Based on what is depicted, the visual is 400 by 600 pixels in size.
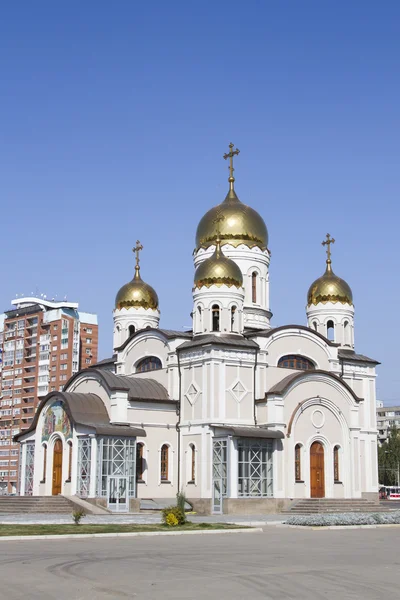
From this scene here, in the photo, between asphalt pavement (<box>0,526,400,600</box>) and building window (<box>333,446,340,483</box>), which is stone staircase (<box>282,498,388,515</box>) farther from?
→ asphalt pavement (<box>0,526,400,600</box>)

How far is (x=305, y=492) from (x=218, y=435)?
4639 millimetres

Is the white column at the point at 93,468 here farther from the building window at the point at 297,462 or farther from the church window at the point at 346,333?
the church window at the point at 346,333

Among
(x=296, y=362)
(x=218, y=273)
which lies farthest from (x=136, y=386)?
(x=296, y=362)

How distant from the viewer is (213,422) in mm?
32625

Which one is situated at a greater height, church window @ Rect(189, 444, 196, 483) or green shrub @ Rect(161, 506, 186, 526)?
church window @ Rect(189, 444, 196, 483)

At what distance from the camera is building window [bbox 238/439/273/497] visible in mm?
31547

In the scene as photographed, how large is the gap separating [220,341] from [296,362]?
485 centimetres

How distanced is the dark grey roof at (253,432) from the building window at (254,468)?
0.42 m

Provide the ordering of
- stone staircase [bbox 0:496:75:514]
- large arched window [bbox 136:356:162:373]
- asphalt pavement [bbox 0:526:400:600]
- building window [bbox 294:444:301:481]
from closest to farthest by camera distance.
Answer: asphalt pavement [bbox 0:526:400:600] < stone staircase [bbox 0:496:75:514] < building window [bbox 294:444:301:481] < large arched window [bbox 136:356:162:373]

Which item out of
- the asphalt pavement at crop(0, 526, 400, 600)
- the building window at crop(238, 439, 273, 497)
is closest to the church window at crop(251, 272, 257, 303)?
the building window at crop(238, 439, 273, 497)

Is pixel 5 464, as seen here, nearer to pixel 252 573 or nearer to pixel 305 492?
pixel 305 492

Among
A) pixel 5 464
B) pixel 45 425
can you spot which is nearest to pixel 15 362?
pixel 5 464

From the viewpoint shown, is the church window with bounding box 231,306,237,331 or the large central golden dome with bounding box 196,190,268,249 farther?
the large central golden dome with bounding box 196,190,268,249

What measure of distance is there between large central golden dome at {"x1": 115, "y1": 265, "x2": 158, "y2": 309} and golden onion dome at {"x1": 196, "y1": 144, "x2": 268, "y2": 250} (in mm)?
3558
